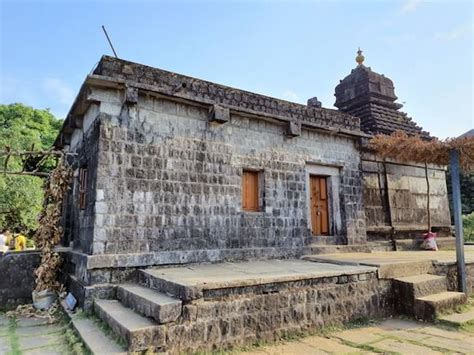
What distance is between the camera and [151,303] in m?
3.78

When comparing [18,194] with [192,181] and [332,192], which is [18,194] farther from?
[332,192]

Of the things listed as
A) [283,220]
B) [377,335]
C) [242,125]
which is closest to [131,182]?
[242,125]

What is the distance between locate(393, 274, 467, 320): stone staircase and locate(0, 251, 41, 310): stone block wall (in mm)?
6760

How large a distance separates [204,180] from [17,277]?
4.10m

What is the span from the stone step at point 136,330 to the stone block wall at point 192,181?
63.3 inches

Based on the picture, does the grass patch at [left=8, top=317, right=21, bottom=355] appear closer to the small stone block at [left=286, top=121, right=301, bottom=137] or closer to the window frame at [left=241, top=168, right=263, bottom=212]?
the window frame at [left=241, top=168, right=263, bottom=212]

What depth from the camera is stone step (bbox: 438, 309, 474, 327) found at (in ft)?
15.9

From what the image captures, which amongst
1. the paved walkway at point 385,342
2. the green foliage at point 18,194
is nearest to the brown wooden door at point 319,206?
the paved walkway at point 385,342

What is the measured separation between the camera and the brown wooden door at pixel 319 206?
8.27 metres

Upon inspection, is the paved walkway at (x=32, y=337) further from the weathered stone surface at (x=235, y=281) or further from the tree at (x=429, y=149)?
the tree at (x=429, y=149)

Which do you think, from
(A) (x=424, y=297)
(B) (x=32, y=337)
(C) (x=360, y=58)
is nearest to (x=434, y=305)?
(A) (x=424, y=297)

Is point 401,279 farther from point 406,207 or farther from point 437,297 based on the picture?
point 406,207

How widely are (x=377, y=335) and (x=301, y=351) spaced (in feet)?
4.28

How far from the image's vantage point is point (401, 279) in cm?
565
